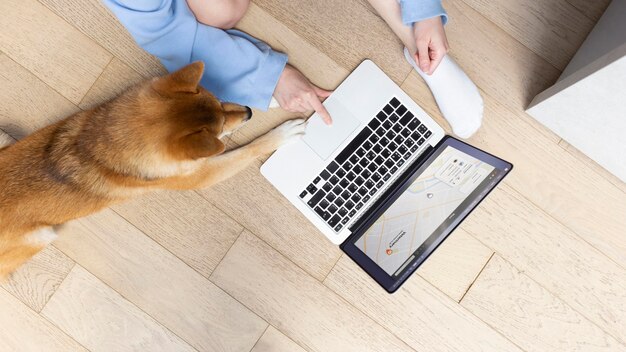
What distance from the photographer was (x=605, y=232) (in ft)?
3.83

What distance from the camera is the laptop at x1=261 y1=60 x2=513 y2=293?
1087 mm

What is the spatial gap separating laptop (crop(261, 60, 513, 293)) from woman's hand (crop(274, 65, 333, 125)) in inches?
1.2

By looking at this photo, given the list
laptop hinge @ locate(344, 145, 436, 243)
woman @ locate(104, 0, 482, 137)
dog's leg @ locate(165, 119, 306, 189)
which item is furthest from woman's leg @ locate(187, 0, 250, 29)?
laptop hinge @ locate(344, 145, 436, 243)

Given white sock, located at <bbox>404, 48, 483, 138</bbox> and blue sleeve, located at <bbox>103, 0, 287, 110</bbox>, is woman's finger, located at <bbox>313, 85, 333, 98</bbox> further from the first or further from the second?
white sock, located at <bbox>404, 48, 483, 138</bbox>

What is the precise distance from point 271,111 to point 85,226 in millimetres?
561

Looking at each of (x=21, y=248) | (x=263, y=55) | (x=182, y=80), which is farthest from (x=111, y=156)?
(x=263, y=55)

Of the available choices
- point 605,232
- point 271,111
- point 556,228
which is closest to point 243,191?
point 271,111

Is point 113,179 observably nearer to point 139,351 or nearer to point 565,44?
point 139,351

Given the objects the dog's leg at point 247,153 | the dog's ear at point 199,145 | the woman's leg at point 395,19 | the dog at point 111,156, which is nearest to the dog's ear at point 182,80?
the dog at point 111,156

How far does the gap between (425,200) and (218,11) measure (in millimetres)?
660

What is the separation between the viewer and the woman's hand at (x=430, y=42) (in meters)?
1.07

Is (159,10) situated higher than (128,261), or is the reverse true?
(159,10)

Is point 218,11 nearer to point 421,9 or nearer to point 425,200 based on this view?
point 421,9

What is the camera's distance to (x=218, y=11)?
41.8 inches
